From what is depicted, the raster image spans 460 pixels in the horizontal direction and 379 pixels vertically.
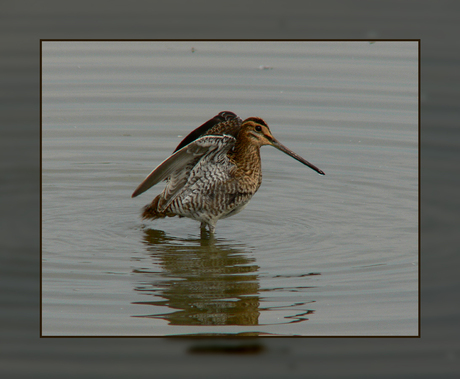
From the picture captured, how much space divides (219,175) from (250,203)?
1210 mm

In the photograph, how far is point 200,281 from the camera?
6.48 m

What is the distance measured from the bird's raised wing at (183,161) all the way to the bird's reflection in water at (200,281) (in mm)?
621

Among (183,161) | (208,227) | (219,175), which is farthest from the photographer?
(208,227)

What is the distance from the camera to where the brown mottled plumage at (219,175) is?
296 inches

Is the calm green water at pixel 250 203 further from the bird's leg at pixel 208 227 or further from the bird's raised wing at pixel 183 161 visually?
the bird's raised wing at pixel 183 161

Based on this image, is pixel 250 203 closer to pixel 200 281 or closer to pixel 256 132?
pixel 256 132

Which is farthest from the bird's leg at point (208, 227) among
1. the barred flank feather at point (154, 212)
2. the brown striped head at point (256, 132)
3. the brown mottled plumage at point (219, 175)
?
the brown striped head at point (256, 132)

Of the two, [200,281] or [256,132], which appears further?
[256,132]

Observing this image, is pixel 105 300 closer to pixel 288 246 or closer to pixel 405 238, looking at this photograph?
pixel 288 246

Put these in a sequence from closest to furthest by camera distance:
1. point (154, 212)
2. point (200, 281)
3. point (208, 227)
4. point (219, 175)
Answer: point (200, 281) < point (219, 175) < point (208, 227) < point (154, 212)

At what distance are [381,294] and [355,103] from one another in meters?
5.03

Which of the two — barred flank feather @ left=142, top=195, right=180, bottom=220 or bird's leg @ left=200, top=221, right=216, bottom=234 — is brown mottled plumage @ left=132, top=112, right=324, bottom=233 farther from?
barred flank feather @ left=142, top=195, right=180, bottom=220

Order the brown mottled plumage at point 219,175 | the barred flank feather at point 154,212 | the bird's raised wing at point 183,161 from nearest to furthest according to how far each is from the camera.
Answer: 1. the bird's raised wing at point 183,161
2. the brown mottled plumage at point 219,175
3. the barred flank feather at point 154,212

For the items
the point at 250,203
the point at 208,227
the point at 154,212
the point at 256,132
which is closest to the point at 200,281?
the point at 208,227
